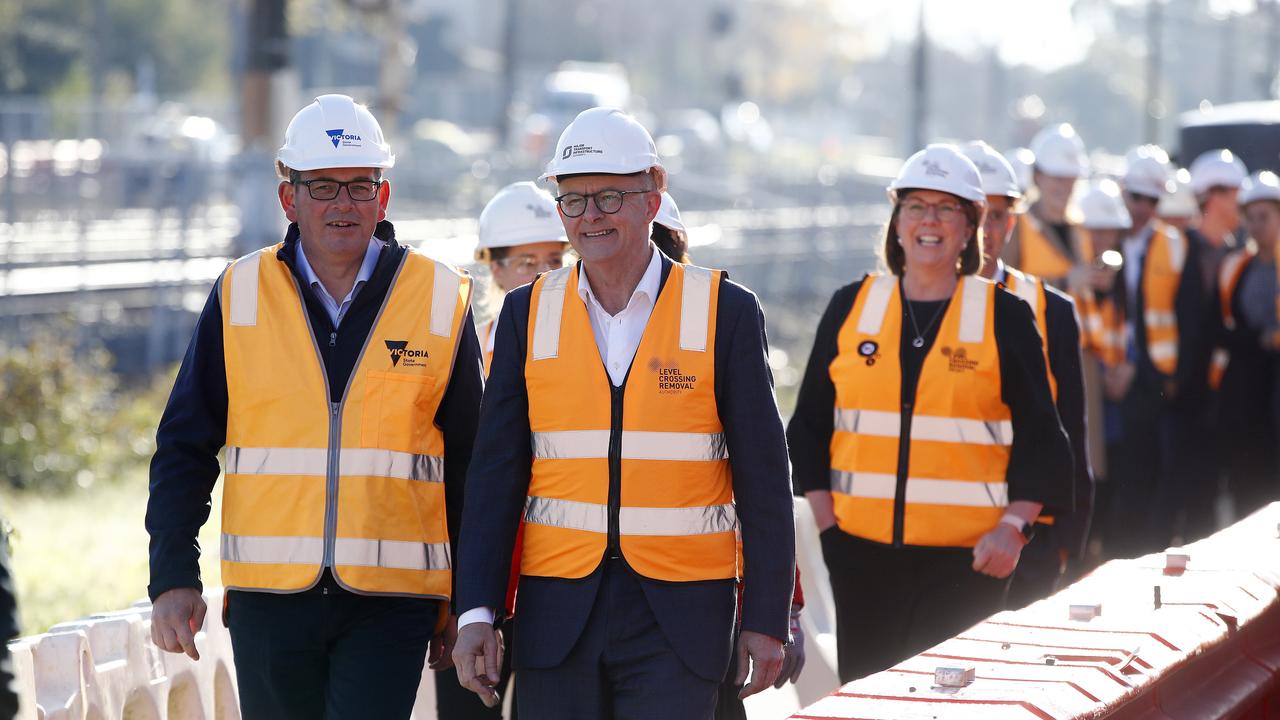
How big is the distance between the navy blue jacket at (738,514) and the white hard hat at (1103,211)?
6.23 metres

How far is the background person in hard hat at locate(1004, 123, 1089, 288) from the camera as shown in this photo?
31.9ft

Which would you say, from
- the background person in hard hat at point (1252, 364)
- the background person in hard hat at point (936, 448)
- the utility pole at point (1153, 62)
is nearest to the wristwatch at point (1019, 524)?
the background person in hard hat at point (936, 448)

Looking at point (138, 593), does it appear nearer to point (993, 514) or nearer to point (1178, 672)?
point (993, 514)

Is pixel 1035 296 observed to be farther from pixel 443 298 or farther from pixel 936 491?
pixel 443 298

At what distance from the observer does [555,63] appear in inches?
3556

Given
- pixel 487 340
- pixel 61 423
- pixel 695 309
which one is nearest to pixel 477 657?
pixel 695 309

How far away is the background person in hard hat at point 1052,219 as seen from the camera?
382 inches

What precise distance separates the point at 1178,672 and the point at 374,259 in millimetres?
2438

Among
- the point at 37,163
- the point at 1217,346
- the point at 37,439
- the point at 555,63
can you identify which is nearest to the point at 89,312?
the point at 37,439

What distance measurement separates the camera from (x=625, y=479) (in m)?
4.54

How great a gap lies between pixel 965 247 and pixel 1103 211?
408 cm

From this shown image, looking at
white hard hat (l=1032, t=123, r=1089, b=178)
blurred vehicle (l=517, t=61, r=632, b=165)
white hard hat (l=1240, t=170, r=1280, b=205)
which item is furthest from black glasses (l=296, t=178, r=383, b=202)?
blurred vehicle (l=517, t=61, r=632, b=165)

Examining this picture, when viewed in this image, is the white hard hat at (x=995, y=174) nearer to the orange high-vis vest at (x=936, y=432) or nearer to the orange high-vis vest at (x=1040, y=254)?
the orange high-vis vest at (x=936, y=432)

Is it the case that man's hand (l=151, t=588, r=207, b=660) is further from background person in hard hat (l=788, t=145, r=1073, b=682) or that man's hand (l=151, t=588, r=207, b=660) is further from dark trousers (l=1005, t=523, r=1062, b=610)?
dark trousers (l=1005, t=523, r=1062, b=610)
